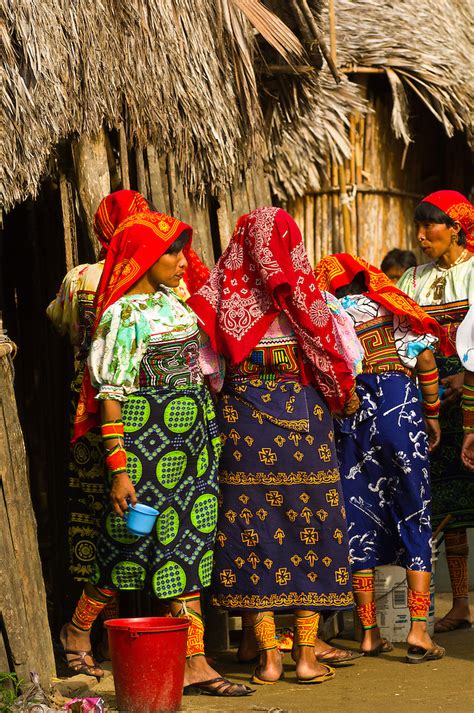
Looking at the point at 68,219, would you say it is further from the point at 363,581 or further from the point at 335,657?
the point at 335,657

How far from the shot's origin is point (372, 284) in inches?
222

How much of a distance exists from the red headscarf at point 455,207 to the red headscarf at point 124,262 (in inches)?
67.5

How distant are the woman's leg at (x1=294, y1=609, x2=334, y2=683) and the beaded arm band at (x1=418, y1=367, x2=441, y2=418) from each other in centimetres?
121

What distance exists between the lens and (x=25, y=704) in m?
4.35

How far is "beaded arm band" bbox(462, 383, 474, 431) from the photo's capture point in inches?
214

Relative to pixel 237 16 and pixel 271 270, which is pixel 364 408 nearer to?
pixel 271 270

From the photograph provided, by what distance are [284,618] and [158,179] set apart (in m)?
2.40

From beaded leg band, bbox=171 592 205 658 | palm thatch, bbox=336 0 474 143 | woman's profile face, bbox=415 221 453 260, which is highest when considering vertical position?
palm thatch, bbox=336 0 474 143

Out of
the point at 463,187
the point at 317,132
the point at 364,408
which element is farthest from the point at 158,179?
the point at 463,187

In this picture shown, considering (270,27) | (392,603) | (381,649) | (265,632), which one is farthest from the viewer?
(270,27)

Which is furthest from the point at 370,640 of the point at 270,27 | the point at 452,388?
the point at 270,27

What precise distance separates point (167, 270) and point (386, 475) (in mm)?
1541

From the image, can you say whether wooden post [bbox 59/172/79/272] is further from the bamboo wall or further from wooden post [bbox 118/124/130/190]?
the bamboo wall

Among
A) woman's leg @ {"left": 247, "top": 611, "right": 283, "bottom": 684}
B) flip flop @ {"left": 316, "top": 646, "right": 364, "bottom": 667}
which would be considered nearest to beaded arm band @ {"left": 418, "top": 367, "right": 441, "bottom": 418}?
flip flop @ {"left": 316, "top": 646, "right": 364, "bottom": 667}
